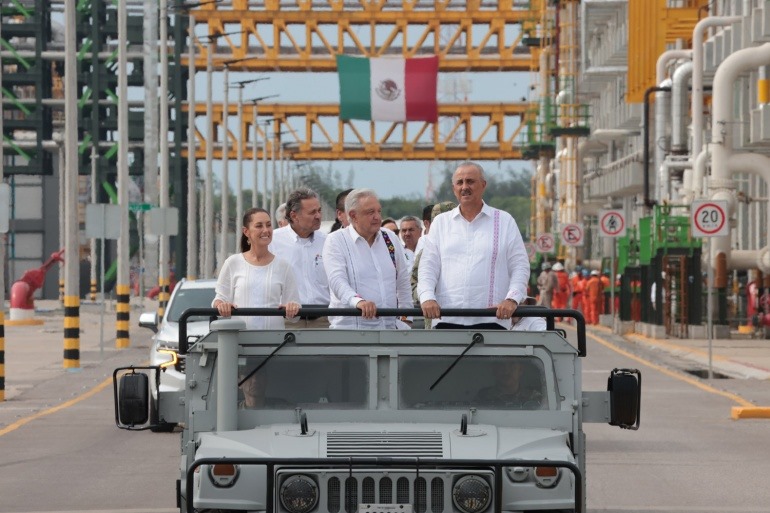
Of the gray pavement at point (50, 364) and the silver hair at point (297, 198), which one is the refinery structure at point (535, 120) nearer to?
the gray pavement at point (50, 364)

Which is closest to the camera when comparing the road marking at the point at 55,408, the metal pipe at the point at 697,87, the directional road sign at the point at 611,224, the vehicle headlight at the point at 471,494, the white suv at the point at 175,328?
the vehicle headlight at the point at 471,494

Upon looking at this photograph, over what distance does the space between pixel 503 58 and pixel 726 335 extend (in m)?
53.5

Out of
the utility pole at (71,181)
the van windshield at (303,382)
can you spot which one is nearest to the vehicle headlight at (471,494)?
the van windshield at (303,382)

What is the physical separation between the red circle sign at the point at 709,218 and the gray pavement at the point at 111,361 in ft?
7.20

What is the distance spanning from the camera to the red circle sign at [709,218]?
3117cm

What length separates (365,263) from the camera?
10562 millimetres

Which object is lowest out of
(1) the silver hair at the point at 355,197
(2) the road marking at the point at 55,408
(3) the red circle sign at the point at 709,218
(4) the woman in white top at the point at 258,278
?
(2) the road marking at the point at 55,408

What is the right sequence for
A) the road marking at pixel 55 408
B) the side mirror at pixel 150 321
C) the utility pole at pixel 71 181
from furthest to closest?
the utility pole at pixel 71 181 → the side mirror at pixel 150 321 → the road marking at pixel 55 408

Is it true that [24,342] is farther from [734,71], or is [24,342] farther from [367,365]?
[367,365]

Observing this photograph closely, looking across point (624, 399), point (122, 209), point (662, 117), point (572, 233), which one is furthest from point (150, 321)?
point (662, 117)

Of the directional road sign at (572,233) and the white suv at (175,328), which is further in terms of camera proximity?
the directional road sign at (572,233)

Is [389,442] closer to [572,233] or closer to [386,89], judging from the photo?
[572,233]

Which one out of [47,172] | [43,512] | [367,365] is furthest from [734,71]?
[47,172]

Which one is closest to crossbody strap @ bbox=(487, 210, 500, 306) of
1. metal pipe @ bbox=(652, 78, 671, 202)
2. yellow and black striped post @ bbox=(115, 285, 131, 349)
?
yellow and black striped post @ bbox=(115, 285, 131, 349)
